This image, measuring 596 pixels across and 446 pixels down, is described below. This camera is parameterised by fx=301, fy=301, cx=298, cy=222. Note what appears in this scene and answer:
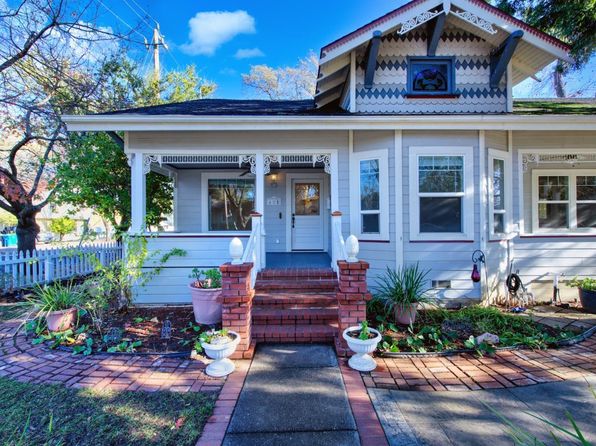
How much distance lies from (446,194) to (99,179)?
7327 mm

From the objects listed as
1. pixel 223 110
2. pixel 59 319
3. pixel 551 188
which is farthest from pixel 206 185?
pixel 551 188

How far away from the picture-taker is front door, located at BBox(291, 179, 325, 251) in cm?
766

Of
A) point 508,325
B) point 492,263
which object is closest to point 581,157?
point 492,263

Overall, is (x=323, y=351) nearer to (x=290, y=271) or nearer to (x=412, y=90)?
(x=290, y=271)

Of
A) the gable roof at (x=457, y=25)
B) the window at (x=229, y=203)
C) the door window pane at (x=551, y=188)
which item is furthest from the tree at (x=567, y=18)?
the window at (x=229, y=203)

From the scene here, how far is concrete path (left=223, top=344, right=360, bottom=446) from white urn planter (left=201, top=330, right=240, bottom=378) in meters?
0.28

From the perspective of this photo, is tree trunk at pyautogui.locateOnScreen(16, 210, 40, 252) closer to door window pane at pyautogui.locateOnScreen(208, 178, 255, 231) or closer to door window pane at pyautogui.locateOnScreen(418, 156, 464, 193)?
door window pane at pyautogui.locateOnScreen(208, 178, 255, 231)

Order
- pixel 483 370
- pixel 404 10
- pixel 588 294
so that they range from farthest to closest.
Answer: pixel 404 10 < pixel 588 294 < pixel 483 370

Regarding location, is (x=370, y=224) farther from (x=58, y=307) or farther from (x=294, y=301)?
(x=58, y=307)

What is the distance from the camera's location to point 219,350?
3223mm

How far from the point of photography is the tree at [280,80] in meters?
20.5

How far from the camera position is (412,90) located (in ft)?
19.5

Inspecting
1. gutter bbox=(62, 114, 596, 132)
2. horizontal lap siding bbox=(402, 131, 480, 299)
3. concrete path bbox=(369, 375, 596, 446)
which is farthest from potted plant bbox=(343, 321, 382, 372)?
gutter bbox=(62, 114, 596, 132)

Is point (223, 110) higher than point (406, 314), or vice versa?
point (223, 110)
